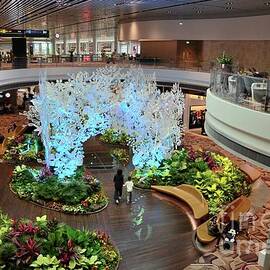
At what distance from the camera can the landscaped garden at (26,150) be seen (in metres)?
17.5

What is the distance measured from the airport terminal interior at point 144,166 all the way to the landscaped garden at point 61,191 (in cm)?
4

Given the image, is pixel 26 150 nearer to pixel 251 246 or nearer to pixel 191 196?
pixel 191 196

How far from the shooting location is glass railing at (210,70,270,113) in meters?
8.73

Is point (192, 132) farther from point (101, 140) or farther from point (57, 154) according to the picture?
point (57, 154)

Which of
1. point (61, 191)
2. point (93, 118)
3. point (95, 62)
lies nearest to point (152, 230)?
point (61, 191)

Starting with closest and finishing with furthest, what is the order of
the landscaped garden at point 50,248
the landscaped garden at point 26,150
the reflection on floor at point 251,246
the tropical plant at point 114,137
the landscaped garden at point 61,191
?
the landscaped garden at point 50,248, the reflection on floor at point 251,246, the landscaped garden at point 61,191, the landscaped garden at point 26,150, the tropical plant at point 114,137

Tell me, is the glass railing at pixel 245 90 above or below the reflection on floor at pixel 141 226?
above

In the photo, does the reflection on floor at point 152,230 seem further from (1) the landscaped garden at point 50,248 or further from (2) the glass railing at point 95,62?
(2) the glass railing at point 95,62

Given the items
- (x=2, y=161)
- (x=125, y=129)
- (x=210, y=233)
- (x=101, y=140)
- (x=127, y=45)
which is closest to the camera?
(x=210, y=233)

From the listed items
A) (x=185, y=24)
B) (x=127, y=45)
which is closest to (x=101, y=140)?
(x=185, y=24)

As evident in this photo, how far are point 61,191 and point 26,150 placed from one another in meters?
5.20

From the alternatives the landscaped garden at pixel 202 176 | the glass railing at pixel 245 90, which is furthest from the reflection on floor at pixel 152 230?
the glass railing at pixel 245 90

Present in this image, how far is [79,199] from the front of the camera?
13.2 meters

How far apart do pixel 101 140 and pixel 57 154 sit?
23.4ft
